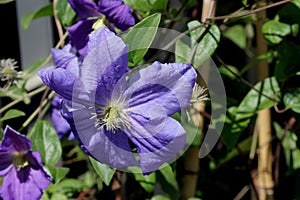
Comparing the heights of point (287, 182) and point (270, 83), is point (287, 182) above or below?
below

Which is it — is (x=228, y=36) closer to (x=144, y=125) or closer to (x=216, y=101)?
(x=216, y=101)

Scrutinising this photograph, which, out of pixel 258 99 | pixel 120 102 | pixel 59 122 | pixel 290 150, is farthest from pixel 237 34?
pixel 120 102

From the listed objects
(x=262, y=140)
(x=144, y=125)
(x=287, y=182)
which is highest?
(x=144, y=125)

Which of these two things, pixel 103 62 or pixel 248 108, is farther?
pixel 248 108

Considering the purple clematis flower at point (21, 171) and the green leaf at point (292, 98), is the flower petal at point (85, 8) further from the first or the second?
the green leaf at point (292, 98)

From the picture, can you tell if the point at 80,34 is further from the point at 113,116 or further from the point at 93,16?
the point at 113,116


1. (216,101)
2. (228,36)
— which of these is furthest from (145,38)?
(228,36)

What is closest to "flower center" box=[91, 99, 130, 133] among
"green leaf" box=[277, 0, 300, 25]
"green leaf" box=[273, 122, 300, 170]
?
"green leaf" box=[277, 0, 300, 25]

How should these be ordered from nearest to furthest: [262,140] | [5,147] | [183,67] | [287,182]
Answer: [183,67] → [5,147] → [262,140] → [287,182]
